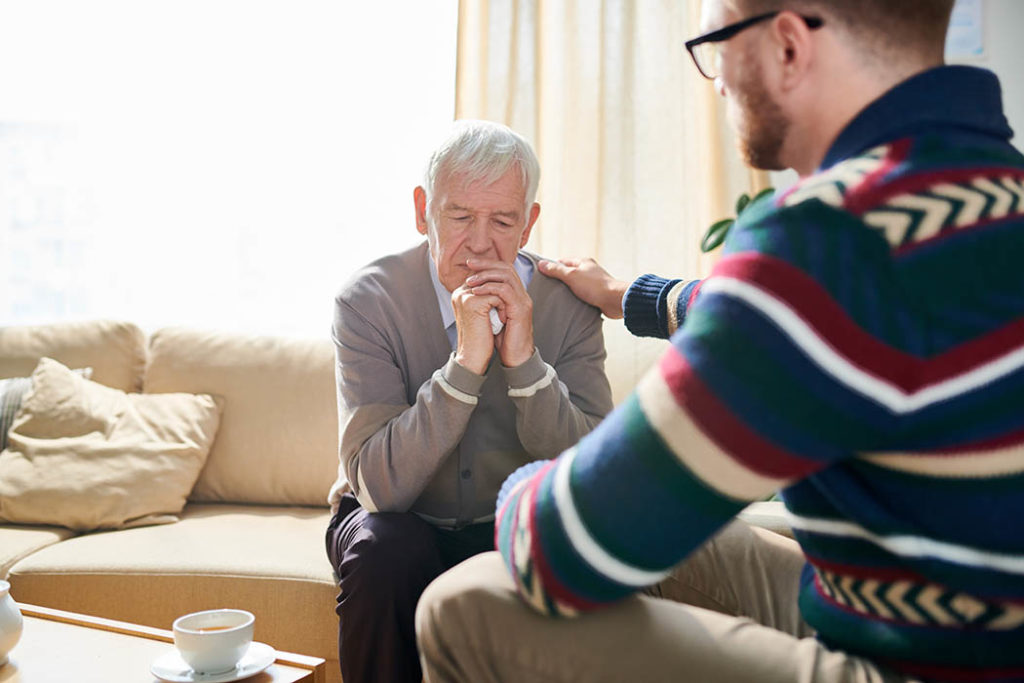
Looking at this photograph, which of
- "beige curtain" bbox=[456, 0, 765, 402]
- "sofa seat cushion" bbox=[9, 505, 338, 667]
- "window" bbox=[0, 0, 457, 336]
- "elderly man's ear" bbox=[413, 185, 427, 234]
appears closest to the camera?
"elderly man's ear" bbox=[413, 185, 427, 234]

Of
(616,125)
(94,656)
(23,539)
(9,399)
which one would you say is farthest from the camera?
(616,125)

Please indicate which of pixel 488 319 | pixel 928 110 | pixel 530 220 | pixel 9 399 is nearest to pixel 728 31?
pixel 928 110

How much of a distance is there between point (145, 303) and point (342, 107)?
1068 mm

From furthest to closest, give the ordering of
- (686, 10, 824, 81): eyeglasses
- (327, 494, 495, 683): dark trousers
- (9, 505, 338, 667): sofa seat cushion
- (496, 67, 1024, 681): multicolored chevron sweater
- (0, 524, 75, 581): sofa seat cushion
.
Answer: (0, 524, 75, 581): sofa seat cushion
(9, 505, 338, 667): sofa seat cushion
(327, 494, 495, 683): dark trousers
(686, 10, 824, 81): eyeglasses
(496, 67, 1024, 681): multicolored chevron sweater

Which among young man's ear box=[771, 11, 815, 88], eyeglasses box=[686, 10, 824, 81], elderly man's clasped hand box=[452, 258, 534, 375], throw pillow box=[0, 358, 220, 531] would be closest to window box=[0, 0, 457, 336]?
throw pillow box=[0, 358, 220, 531]

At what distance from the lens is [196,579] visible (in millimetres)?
2129

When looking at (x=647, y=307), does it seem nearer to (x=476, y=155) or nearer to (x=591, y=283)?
(x=591, y=283)

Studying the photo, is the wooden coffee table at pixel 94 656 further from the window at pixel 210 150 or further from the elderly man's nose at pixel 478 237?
the window at pixel 210 150

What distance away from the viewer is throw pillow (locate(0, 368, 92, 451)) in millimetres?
2670

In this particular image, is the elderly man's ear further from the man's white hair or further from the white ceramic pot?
the white ceramic pot

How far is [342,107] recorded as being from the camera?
11.3ft

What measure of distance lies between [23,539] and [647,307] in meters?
1.73

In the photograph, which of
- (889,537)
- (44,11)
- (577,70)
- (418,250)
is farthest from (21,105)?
(889,537)

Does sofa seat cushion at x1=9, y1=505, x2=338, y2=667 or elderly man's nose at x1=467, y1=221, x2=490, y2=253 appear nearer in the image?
elderly man's nose at x1=467, y1=221, x2=490, y2=253
